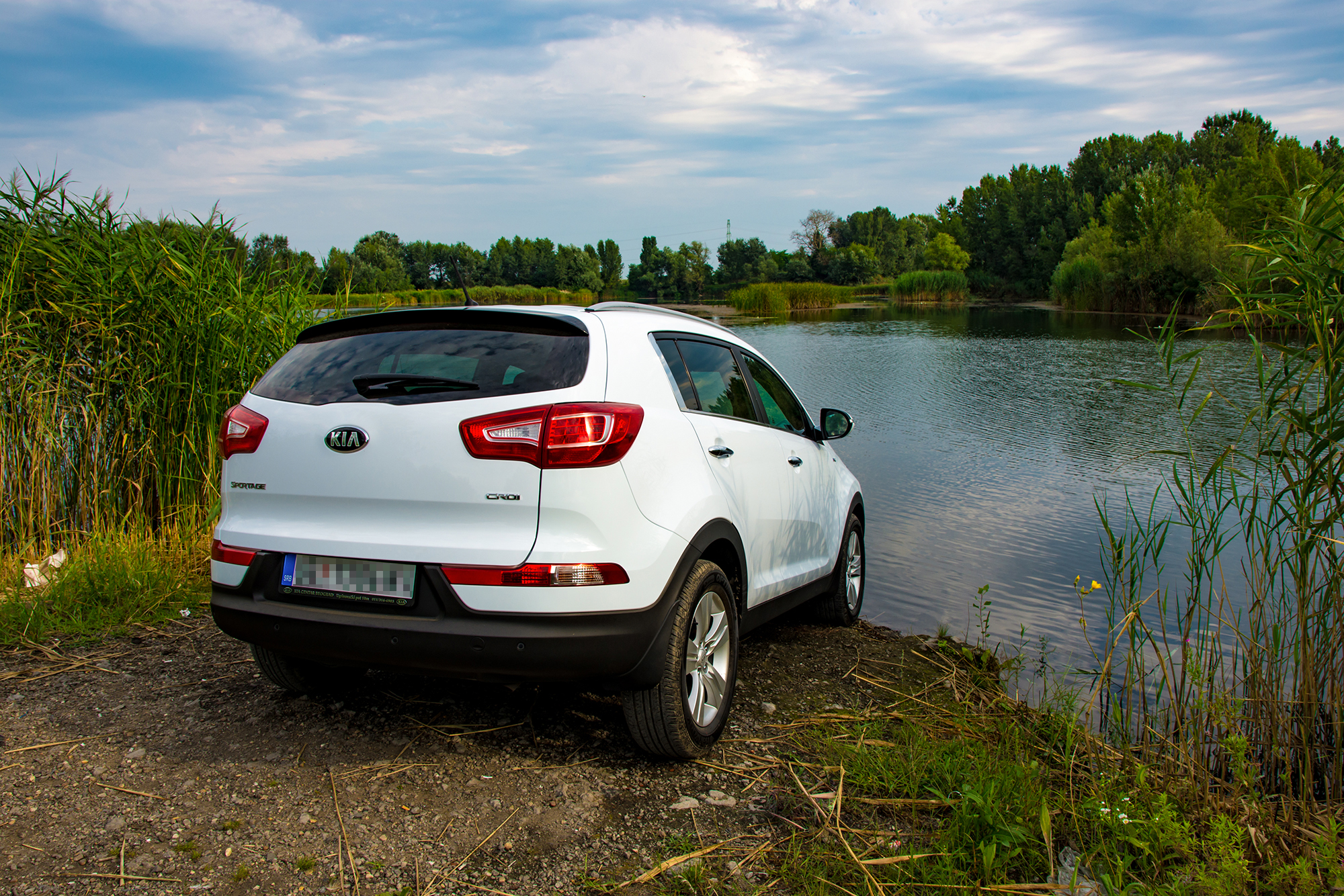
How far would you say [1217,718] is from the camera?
326 cm

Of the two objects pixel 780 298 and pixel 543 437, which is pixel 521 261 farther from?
pixel 543 437

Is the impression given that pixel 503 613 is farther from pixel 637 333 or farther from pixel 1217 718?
pixel 1217 718

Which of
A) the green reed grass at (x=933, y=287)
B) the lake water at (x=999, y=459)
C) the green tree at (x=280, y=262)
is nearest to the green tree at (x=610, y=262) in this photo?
the green reed grass at (x=933, y=287)

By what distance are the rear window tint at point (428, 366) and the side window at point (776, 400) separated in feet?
5.40

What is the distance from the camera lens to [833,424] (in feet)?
16.5

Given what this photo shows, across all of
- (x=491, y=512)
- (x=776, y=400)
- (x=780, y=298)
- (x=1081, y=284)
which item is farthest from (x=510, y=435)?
(x=1081, y=284)

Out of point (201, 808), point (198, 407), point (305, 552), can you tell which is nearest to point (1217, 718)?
point (305, 552)

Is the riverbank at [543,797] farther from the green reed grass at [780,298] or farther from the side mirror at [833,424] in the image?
the green reed grass at [780,298]

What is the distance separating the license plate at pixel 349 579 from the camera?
2762 mm

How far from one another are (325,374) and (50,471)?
361 centimetres

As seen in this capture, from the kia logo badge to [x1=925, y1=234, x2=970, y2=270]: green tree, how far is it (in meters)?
116

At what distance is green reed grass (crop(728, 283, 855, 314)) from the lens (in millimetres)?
52625

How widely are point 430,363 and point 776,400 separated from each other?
217 centimetres

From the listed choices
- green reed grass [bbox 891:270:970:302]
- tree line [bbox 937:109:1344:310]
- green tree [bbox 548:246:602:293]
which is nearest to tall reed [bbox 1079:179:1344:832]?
tree line [bbox 937:109:1344:310]
